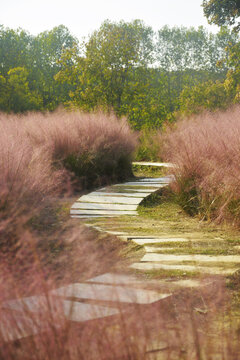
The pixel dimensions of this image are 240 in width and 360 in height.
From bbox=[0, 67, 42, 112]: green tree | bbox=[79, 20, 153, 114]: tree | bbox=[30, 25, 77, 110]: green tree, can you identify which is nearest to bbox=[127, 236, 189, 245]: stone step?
bbox=[79, 20, 153, 114]: tree

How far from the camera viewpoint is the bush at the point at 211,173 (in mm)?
3665

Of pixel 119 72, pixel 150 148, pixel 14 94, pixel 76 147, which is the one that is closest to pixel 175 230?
pixel 76 147

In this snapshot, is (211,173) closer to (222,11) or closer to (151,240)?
(151,240)

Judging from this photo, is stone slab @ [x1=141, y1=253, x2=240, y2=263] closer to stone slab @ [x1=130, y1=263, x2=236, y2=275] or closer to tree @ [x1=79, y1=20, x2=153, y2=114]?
stone slab @ [x1=130, y1=263, x2=236, y2=275]

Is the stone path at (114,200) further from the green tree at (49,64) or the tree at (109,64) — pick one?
the green tree at (49,64)

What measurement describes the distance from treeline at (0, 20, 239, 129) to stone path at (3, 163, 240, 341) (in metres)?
4.44

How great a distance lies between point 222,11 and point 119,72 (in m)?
5.05

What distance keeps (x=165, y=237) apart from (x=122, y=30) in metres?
10.6

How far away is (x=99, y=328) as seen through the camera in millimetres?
1106

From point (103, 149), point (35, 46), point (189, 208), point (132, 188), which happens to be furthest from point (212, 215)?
point (35, 46)

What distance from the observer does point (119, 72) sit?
1209 centimetres

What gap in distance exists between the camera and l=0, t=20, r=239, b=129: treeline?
12203 mm

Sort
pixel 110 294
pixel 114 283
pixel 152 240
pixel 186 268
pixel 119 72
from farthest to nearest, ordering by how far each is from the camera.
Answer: pixel 119 72, pixel 152 240, pixel 186 268, pixel 110 294, pixel 114 283

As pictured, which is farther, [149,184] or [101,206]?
[149,184]
